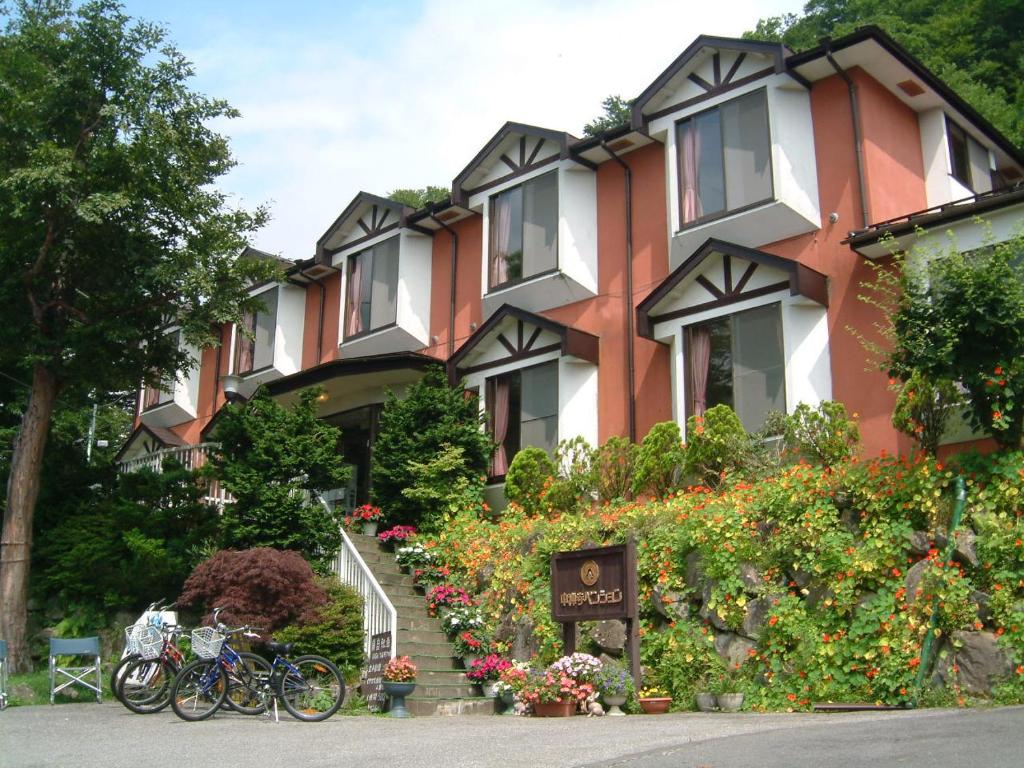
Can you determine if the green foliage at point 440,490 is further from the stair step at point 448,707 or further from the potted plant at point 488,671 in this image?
the stair step at point 448,707

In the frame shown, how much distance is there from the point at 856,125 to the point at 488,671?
10.2 meters

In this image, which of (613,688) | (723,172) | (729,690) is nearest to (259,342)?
(723,172)

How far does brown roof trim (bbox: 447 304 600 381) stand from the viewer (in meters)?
18.5

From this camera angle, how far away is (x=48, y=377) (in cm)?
1767

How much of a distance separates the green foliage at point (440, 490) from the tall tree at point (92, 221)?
420 cm

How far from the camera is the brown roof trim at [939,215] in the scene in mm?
13945

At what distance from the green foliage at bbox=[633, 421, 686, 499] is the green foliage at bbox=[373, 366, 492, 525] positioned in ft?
11.5

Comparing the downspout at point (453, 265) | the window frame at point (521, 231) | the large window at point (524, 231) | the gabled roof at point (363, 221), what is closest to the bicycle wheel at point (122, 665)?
the window frame at point (521, 231)

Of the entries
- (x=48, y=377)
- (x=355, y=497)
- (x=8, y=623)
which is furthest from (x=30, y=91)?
(x=355, y=497)

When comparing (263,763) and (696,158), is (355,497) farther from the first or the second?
(263,763)

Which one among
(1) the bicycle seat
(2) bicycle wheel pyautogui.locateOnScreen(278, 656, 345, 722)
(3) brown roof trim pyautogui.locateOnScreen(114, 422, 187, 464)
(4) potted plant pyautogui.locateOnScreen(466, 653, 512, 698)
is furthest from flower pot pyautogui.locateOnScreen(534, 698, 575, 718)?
(3) brown roof trim pyautogui.locateOnScreen(114, 422, 187, 464)

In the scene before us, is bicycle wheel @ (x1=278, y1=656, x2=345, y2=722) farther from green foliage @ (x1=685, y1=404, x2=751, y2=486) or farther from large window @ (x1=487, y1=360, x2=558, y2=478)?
large window @ (x1=487, y1=360, x2=558, y2=478)

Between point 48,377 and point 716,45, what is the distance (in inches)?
500

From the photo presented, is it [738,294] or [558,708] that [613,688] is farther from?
[738,294]
